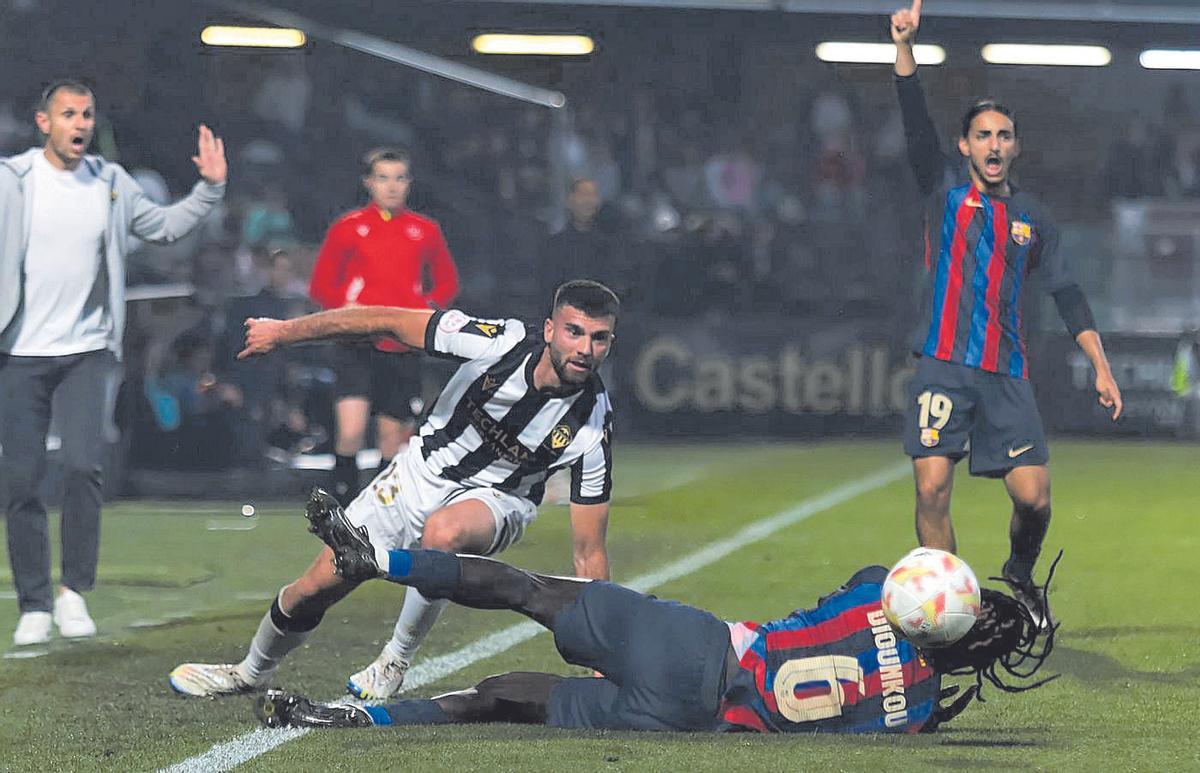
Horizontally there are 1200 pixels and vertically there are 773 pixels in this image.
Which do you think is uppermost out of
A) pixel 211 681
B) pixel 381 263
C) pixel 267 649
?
pixel 381 263

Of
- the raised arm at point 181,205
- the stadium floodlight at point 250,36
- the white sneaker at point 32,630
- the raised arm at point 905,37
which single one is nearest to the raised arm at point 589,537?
the raised arm at point 905,37

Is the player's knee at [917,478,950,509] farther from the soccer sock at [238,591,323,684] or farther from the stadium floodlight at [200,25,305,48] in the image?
the stadium floodlight at [200,25,305,48]

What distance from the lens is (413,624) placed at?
6.70 metres

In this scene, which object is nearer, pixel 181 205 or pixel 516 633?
pixel 516 633

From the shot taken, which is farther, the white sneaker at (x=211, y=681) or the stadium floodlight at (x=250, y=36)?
the stadium floodlight at (x=250, y=36)

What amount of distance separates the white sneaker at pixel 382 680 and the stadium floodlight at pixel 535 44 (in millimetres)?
12409

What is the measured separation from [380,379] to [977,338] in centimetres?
466

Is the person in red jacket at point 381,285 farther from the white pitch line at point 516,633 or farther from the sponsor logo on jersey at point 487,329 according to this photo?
the sponsor logo on jersey at point 487,329

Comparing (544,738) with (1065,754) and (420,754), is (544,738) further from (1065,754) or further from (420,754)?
(1065,754)

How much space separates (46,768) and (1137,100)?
16122mm

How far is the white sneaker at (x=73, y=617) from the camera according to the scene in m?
8.18

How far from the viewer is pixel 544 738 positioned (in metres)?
5.84

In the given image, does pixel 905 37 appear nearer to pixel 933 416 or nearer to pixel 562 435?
pixel 933 416

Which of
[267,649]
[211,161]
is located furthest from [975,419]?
[211,161]
